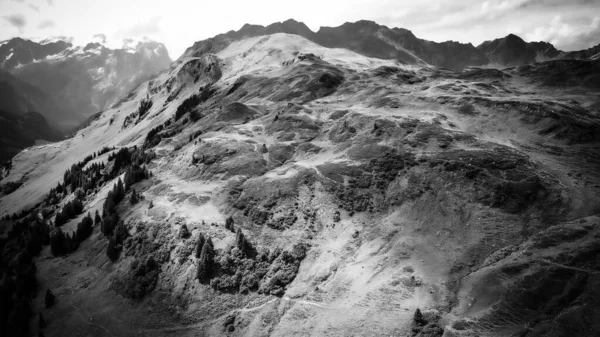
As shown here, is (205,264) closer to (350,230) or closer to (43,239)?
(350,230)

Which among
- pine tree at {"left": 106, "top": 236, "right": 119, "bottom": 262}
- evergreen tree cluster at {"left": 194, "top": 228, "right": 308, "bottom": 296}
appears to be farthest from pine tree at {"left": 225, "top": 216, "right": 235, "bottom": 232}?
pine tree at {"left": 106, "top": 236, "right": 119, "bottom": 262}

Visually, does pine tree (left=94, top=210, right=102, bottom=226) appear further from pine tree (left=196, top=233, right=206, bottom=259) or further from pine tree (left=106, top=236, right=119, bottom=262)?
pine tree (left=196, top=233, right=206, bottom=259)

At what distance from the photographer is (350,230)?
4934cm

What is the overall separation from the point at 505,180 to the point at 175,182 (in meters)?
64.8

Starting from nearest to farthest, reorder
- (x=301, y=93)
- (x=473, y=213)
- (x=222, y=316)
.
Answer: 1. (x=222, y=316)
2. (x=473, y=213)
3. (x=301, y=93)

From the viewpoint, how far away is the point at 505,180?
1902 inches

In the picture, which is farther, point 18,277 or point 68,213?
point 68,213

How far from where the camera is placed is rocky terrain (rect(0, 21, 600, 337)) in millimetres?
34725

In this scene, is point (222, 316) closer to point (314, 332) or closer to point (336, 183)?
point (314, 332)

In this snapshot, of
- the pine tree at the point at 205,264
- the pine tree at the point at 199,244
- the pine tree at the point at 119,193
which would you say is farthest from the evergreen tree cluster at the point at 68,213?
the pine tree at the point at 205,264

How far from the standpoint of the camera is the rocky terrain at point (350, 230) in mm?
34725

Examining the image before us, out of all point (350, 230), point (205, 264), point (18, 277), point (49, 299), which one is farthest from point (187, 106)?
point (350, 230)

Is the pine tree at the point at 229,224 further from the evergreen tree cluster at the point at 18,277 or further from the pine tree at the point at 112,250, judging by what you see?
the evergreen tree cluster at the point at 18,277

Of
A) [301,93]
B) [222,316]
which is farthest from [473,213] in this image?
[301,93]
